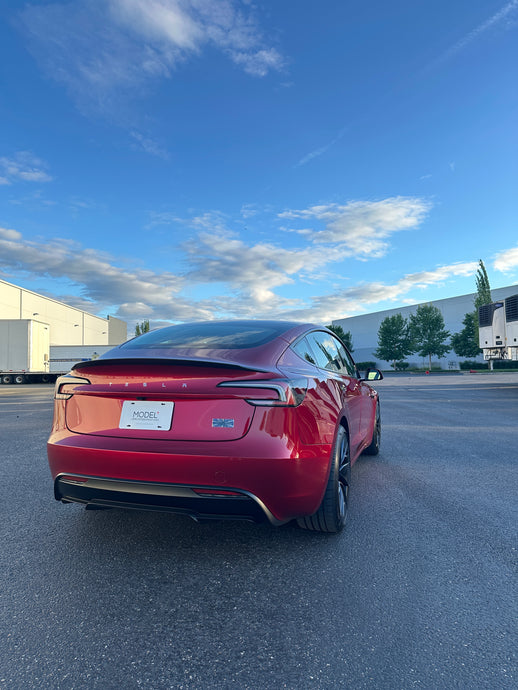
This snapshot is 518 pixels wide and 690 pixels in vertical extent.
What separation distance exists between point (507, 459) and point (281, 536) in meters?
3.51

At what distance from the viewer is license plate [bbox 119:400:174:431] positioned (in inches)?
93.8

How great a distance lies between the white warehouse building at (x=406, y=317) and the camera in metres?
55.5

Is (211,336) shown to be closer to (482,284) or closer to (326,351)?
(326,351)

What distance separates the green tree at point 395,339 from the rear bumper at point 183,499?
5461cm

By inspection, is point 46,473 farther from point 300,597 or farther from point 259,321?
point 300,597

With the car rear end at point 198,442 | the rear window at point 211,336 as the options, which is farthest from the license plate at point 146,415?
the rear window at point 211,336

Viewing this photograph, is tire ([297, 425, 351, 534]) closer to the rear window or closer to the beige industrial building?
the rear window

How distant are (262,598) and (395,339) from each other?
55060 millimetres

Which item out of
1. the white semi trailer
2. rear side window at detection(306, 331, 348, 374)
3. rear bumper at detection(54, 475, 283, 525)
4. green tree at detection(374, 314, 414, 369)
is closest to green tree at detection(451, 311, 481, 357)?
green tree at detection(374, 314, 414, 369)

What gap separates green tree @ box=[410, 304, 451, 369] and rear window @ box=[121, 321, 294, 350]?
51.2 metres

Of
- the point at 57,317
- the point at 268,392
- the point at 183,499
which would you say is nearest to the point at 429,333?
the point at 57,317

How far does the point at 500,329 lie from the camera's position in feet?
57.4

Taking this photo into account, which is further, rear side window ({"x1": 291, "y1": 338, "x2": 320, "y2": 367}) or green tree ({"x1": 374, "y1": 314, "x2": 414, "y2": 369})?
green tree ({"x1": 374, "y1": 314, "x2": 414, "y2": 369})

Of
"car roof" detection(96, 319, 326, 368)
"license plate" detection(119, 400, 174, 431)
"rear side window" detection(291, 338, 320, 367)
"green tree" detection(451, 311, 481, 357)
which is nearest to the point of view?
"license plate" detection(119, 400, 174, 431)
